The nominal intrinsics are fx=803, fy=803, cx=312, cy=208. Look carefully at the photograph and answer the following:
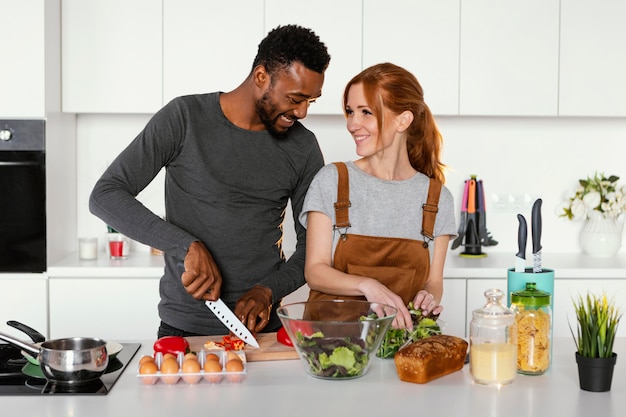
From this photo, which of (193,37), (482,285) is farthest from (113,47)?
(482,285)

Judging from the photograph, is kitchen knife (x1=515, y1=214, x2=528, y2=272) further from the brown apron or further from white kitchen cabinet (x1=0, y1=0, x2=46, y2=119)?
white kitchen cabinet (x1=0, y1=0, x2=46, y2=119)

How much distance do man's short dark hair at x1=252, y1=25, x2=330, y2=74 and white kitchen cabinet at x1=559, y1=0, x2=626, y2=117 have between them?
5.68ft

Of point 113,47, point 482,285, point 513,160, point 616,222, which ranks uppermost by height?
point 113,47

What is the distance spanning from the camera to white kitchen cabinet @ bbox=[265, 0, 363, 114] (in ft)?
10.9

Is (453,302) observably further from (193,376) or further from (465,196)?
(193,376)

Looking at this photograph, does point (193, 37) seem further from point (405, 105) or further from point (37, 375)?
point (37, 375)

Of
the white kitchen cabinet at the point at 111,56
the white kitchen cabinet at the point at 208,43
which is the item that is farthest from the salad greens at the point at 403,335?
the white kitchen cabinet at the point at 111,56

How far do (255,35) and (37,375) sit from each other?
6.67ft

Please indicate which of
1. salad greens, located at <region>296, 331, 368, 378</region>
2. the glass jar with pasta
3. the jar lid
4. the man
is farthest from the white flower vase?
salad greens, located at <region>296, 331, 368, 378</region>

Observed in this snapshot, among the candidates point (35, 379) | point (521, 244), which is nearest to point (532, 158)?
point (521, 244)

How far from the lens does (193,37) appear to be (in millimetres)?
3326

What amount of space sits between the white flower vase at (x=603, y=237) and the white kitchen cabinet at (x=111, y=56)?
6.53 ft

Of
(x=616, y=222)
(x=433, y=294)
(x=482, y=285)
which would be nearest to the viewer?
(x=433, y=294)

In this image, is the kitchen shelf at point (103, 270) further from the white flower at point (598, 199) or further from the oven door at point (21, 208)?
the white flower at point (598, 199)
